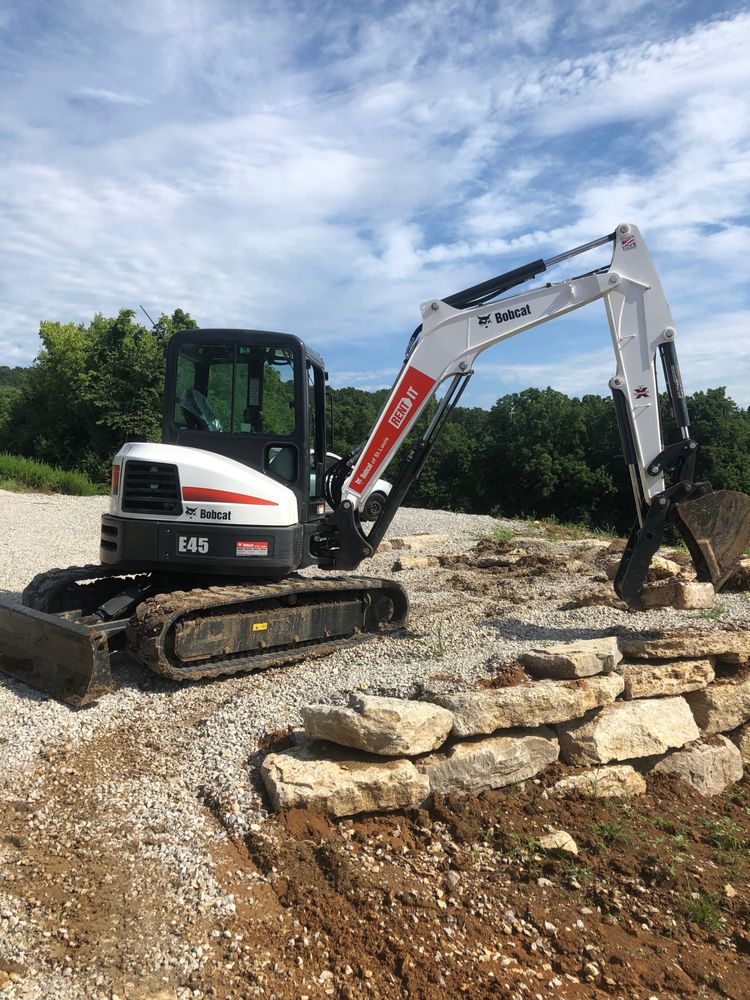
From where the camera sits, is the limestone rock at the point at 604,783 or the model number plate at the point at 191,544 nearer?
the limestone rock at the point at 604,783

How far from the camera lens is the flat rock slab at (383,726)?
4.60 metres

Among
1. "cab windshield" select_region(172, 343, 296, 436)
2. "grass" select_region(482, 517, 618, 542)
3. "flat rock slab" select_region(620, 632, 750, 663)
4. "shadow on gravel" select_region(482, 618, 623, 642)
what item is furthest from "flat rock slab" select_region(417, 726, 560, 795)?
"grass" select_region(482, 517, 618, 542)

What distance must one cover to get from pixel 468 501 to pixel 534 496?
428 centimetres

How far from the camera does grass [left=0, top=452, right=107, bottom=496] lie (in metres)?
26.6

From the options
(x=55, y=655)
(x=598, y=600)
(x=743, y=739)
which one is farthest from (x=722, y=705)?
(x=55, y=655)

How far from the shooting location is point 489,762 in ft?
15.8

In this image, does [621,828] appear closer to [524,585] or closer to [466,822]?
[466,822]

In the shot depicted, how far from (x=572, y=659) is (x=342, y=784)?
2038mm

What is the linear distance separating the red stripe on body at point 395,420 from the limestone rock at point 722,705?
3.31 m

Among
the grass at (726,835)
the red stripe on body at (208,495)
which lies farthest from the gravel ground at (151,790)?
the grass at (726,835)

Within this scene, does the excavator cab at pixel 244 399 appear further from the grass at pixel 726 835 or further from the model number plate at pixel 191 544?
the grass at pixel 726 835

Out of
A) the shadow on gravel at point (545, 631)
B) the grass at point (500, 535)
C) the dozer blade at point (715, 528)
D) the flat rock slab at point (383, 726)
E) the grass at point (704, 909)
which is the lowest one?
the grass at point (704, 909)

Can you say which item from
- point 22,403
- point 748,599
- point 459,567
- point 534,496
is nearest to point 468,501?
point 534,496

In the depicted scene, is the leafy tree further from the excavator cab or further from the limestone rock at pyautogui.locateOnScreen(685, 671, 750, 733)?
the limestone rock at pyautogui.locateOnScreen(685, 671, 750, 733)
